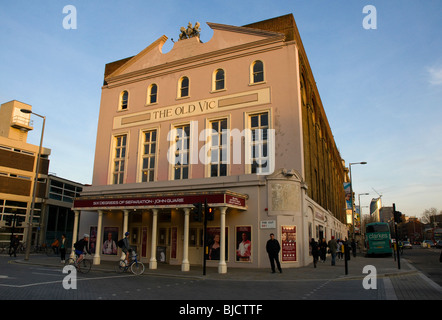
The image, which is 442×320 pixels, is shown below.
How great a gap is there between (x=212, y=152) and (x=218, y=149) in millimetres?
484

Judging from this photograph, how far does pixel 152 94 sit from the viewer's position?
2594 centimetres

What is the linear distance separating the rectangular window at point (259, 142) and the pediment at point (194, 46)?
5245 mm

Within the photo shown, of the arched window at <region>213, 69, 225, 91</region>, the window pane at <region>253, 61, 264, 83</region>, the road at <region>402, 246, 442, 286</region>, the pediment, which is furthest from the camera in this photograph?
the arched window at <region>213, 69, 225, 91</region>

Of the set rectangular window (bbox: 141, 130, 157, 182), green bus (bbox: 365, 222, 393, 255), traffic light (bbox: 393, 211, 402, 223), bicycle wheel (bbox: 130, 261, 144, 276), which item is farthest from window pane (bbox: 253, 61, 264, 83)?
green bus (bbox: 365, 222, 393, 255)

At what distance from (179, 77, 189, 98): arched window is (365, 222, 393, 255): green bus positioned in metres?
23.4

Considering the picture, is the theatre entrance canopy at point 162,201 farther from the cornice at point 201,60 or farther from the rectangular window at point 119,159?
the cornice at point 201,60

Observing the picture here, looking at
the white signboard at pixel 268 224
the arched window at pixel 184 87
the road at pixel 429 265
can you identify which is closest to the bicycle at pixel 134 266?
the white signboard at pixel 268 224

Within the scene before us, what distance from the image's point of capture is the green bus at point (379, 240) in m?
32.8

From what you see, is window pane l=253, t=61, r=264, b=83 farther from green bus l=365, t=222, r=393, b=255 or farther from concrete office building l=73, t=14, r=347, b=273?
green bus l=365, t=222, r=393, b=255

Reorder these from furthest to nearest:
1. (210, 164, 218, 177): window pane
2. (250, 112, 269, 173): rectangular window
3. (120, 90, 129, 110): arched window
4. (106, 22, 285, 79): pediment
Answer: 1. (120, 90, 129, 110): arched window
2. (106, 22, 285, 79): pediment
3. (210, 164, 218, 177): window pane
4. (250, 112, 269, 173): rectangular window

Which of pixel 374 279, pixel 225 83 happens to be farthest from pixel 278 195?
pixel 225 83

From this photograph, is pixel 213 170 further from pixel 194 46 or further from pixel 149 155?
pixel 194 46

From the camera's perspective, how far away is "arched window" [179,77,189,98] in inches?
962
